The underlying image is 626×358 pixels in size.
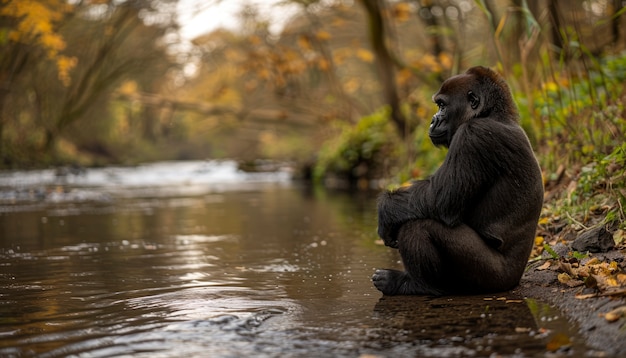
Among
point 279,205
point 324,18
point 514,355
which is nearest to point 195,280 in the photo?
point 514,355

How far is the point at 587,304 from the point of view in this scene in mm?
3463

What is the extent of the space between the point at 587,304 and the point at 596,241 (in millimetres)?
1278

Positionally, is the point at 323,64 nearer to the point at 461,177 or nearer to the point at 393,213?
the point at 393,213

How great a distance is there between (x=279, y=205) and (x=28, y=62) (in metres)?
12.7

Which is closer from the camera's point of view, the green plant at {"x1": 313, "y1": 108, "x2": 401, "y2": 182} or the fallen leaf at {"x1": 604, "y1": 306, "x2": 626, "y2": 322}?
the fallen leaf at {"x1": 604, "y1": 306, "x2": 626, "y2": 322}

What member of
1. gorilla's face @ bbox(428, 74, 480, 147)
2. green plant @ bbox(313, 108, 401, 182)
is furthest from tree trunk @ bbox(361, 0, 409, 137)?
gorilla's face @ bbox(428, 74, 480, 147)

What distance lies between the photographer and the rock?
4594 millimetres

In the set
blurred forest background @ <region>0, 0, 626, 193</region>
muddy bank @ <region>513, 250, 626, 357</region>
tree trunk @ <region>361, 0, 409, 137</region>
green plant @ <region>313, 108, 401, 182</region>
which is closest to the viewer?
muddy bank @ <region>513, 250, 626, 357</region>

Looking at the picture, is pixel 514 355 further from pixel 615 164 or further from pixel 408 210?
pixel 615 164

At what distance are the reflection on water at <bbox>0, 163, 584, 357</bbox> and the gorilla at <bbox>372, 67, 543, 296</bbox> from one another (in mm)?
185

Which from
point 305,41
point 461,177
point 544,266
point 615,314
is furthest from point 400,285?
point 305,41

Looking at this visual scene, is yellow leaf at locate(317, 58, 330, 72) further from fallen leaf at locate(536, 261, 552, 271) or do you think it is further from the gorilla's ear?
the gorilla's ear

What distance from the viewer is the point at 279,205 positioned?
12.1 metres

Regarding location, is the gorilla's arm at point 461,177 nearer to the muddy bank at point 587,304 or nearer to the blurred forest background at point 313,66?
the muddy bank at point 587,304
